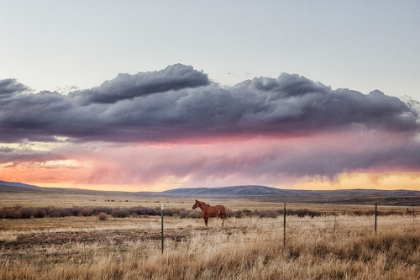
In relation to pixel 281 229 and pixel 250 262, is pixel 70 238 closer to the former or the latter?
pixel 281 229

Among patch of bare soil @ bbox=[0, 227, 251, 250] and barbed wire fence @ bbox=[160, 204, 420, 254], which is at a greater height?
barbed wire fence @ bbox=[160, 204, 420, 254]

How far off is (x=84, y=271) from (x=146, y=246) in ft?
27.3

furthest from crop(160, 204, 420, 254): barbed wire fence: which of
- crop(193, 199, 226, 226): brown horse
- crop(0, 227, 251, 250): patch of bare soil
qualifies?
crop(193, 199, 226, 226): brown horse

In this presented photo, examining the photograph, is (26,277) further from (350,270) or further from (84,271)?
(350,270)

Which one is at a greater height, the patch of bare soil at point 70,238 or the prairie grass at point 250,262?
the prairie grass at point 250,262

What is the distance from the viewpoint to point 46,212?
4619 cm

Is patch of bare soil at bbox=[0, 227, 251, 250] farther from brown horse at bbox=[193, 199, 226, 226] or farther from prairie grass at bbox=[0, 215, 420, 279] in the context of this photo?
brown horse at bbox=[193, 199, 226, 226]

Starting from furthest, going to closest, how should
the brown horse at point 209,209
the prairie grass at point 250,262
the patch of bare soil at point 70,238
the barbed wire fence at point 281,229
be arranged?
the brown horse at point 209,209 → the patch of bare soil at point 70,238 → the barbed wire fence at point 281,229 → the prairie grass at point 250,262

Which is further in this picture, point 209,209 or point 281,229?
point 209,209

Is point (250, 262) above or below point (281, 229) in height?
above

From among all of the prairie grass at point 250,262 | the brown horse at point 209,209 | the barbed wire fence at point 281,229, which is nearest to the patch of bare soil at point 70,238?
the barbed wire fence at point 281,229

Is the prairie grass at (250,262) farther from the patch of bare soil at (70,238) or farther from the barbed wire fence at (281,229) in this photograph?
the patch of bare soil at (70,238)

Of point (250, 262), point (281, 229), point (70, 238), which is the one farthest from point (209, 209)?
point (250, 262)

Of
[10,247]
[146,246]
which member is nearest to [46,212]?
[10,247]
